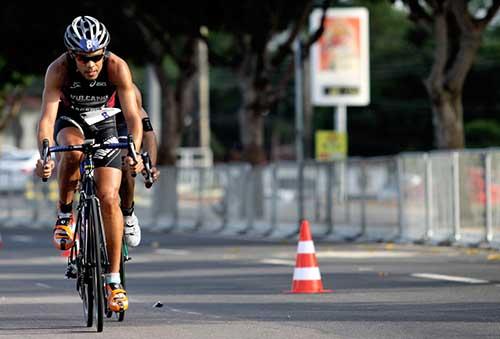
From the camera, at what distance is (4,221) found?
132 feet

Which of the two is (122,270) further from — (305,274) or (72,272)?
(305,274)

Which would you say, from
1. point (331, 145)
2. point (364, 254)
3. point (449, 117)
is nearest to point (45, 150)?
point (364, 254)

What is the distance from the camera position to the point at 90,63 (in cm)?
1072

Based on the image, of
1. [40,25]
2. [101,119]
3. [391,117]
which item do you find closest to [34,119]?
[391,117]

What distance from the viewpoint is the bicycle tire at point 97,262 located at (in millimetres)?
10438

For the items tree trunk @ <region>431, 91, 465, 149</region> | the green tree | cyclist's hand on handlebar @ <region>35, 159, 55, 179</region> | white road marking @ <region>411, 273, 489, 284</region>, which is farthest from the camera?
tree trunk @ <region>431, 91, 465, 149</region>

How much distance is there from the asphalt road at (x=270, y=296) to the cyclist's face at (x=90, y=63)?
1731 millimetres

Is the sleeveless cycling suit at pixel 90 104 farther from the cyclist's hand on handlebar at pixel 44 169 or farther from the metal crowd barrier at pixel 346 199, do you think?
the metal crowd barrier at pixel 346 199

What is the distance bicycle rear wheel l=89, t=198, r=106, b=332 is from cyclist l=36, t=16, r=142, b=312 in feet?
0.48

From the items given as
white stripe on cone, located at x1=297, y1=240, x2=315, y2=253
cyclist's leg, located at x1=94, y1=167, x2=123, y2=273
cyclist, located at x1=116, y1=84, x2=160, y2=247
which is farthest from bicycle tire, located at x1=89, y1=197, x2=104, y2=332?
white stripe on cone, located at x1=297, y1=240, x2=315, y2=253

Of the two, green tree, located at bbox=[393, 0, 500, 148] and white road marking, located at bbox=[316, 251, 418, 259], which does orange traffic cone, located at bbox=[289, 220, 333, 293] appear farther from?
green tree, located at bbox=[393, 0, 500, 148]

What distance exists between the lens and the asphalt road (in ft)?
35.6

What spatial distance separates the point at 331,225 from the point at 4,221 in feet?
49.7

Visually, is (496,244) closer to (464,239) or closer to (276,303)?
(464,239)
